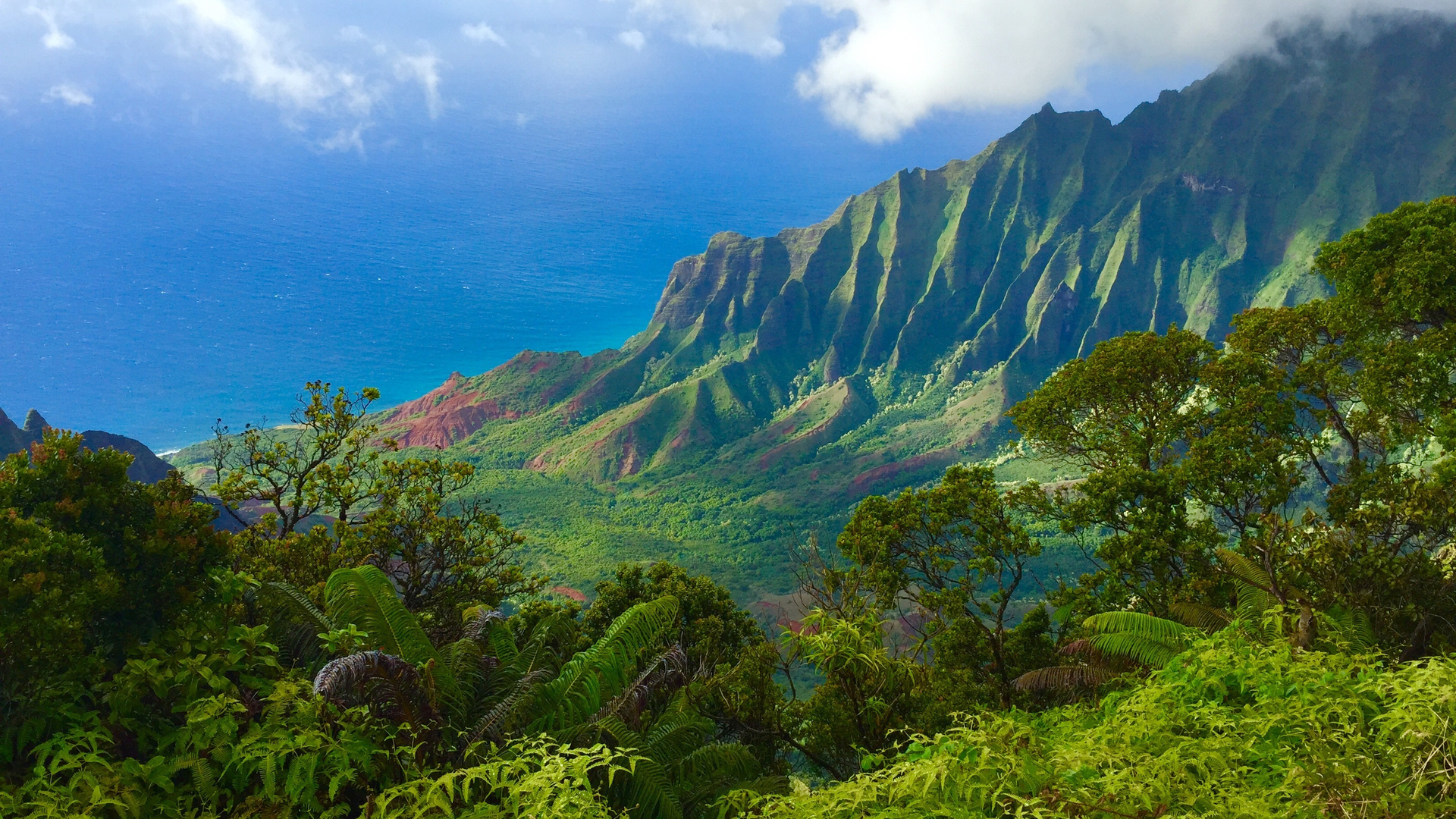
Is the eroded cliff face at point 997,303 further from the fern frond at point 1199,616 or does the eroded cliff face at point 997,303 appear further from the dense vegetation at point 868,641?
the fern frond at point 1199,616

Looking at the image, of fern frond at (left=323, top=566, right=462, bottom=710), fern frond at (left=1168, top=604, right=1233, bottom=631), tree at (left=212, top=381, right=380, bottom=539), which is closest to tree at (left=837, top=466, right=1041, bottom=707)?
fern frond at (left=1168, top=604, right=1233, bottom=631)

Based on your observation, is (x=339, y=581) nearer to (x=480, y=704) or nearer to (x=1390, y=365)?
(x=480, y=704)

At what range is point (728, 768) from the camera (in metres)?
8.61

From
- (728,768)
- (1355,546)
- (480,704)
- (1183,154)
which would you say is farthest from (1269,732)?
(1183,154)

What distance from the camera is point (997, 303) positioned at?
628 feet

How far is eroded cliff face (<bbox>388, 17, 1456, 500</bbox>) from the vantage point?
145250 mm

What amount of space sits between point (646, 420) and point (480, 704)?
456 feet

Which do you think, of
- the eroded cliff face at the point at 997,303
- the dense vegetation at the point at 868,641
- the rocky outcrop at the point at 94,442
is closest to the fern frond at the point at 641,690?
the dense vegetation at the point at 868,641

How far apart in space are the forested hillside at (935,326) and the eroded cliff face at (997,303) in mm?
490

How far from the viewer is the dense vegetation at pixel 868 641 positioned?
462cm

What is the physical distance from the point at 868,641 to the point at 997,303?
195 m

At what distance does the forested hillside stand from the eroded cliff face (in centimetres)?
49

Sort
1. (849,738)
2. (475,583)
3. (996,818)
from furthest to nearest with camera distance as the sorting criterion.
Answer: (475,583) → (849,738) → (996,818)

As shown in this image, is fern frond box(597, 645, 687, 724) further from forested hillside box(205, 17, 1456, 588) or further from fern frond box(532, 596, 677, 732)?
forested hillside box(205, 17, 1456, 588)
